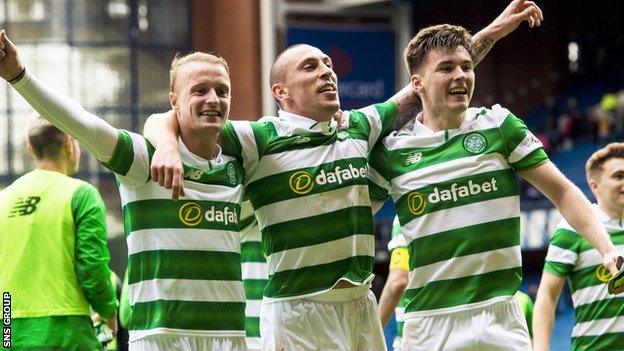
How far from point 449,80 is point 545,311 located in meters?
1.84

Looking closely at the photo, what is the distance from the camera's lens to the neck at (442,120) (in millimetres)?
5926

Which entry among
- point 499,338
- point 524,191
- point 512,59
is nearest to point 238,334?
point 499,338

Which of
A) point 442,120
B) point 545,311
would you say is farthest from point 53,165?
point 545,311

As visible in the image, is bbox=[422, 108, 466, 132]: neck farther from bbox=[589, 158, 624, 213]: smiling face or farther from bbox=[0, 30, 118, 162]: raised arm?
bbox=[589, 158, 624, 213]: smiling face

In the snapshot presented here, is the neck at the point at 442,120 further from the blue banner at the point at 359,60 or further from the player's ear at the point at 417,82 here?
the blue banner at the point at 359,60

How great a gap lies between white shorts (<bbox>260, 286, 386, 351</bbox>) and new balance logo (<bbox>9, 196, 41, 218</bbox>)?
181 centimetres

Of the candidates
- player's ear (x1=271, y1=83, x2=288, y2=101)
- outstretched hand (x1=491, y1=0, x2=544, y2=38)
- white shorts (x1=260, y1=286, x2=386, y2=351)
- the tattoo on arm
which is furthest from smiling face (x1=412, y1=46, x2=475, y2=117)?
white shorts (x1=260, y1=286, x2=386, y2=351)

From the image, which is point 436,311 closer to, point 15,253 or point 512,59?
point 15,253

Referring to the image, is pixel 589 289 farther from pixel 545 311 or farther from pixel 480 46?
pixel 480 46

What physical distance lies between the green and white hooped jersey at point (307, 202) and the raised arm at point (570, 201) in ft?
2.69

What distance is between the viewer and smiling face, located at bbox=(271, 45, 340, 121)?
600cm

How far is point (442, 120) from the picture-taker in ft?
19.5

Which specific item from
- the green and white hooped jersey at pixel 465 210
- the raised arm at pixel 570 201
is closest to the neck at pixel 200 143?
the green and white hooped jersey at pixel 465 210

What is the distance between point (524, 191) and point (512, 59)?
22.3ft
